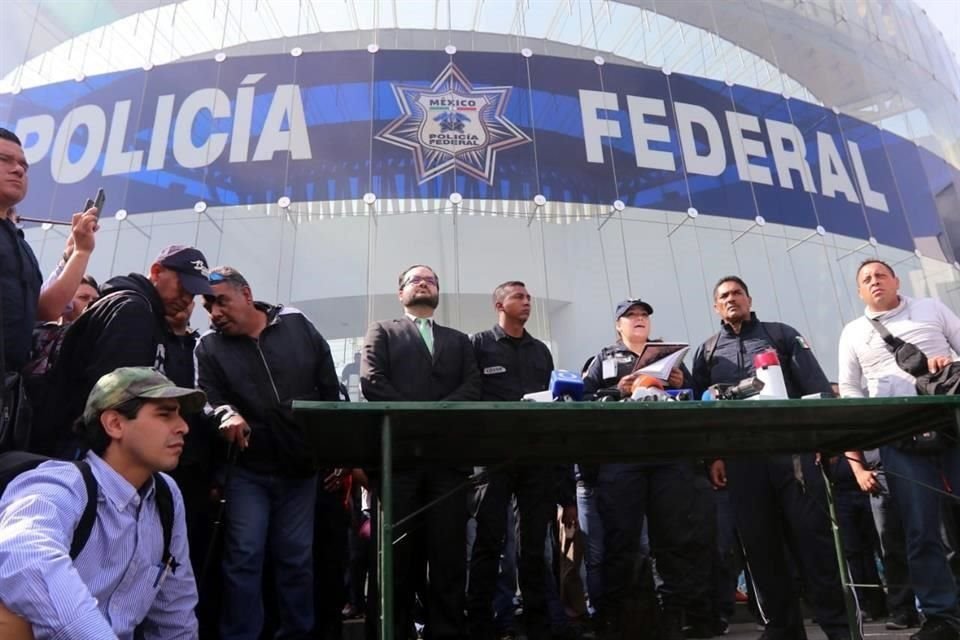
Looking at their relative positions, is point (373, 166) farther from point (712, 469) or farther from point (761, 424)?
point (761, 424)

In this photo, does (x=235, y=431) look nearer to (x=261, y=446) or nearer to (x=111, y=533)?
(x=261, y=446)

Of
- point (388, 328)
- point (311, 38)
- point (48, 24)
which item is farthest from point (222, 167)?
point (388, 328)

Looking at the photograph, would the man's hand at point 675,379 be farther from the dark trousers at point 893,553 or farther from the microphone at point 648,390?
the dark trousers at point 893,553

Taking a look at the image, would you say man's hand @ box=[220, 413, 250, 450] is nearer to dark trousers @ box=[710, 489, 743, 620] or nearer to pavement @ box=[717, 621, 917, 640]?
dark trousers @ box=[710, 489, 743, 620]

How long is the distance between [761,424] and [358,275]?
5.45 meters

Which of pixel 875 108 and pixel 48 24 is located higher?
pixel 48 24

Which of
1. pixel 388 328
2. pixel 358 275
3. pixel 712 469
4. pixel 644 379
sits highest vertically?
pixel 358 275

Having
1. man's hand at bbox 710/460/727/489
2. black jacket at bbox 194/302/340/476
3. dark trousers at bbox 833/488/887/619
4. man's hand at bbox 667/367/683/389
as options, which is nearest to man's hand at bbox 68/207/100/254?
black jacket at bbox 194/302/340/476

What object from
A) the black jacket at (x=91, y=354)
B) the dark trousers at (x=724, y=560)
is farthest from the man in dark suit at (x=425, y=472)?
the dark trousers at (x=724, y=560)

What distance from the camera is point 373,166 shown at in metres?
7.00

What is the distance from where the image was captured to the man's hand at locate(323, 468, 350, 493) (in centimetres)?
295

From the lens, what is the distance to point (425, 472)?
2.91 metres

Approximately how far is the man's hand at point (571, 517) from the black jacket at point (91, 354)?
241 cm

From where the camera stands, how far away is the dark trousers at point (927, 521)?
2676mm
